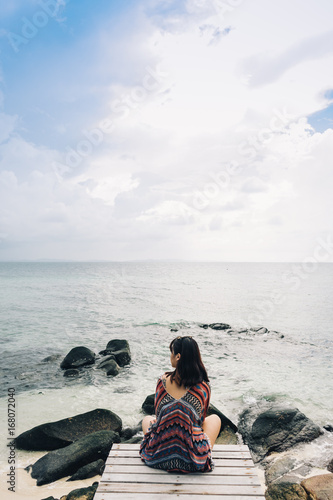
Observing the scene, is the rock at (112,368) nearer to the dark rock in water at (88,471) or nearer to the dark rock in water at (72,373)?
the dark rock in water at (72,373)

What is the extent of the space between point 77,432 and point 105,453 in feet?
3.39

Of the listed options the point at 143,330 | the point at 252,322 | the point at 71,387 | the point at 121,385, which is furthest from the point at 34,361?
the point at 252,322

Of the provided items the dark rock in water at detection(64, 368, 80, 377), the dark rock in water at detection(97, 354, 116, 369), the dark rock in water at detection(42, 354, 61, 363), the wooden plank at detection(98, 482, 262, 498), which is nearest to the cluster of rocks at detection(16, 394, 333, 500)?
the wooden plank at detection(98, 482, 262, 498)

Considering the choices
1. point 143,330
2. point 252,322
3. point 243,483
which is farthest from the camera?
point 252,322

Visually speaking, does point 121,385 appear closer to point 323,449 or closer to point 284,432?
point 284,432

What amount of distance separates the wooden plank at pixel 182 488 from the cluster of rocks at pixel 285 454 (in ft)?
5.75

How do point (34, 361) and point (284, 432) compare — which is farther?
point (34, 361)

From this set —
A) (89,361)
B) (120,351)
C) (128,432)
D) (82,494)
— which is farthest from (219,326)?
(82,494)

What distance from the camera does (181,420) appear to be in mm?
3879

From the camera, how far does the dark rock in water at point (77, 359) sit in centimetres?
1288

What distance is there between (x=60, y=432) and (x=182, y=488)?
422 centimetres

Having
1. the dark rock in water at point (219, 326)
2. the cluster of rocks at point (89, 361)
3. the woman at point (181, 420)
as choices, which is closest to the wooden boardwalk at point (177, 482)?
the woman at point (181, 420)

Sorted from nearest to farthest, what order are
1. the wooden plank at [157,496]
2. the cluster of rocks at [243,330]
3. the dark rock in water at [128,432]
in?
the wooden plank at [157,496]
the dark rock in water at [128,432]
the cluster of rocks at [243,330]

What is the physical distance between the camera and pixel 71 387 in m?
10.9
